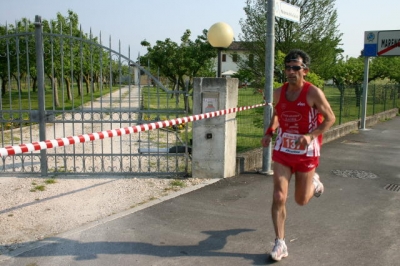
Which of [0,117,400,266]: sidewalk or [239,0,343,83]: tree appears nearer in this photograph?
[0,117,400,266]: sidewalk

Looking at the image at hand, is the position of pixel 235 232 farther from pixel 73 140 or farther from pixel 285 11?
pixel 285 11

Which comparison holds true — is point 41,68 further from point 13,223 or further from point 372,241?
point 372,241

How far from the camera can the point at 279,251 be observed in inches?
147

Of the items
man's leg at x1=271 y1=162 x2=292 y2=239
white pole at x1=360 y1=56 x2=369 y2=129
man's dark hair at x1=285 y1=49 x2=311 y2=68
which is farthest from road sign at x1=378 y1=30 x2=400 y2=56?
man's leg at x1=271 y1=162 x2=292 y2=239

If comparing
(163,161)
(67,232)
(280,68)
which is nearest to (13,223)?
(67,232)

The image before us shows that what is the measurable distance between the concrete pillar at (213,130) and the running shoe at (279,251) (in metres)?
2.93

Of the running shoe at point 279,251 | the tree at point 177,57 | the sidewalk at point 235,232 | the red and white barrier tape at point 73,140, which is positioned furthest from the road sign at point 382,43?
the tree at point 177,57

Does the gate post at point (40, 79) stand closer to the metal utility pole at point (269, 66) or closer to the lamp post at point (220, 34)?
the lamp post at point (220, 34)

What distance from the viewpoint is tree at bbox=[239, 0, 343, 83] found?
2209cm

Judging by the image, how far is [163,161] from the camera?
8.38m

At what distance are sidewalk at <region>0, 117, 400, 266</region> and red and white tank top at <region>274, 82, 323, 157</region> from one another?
105cm

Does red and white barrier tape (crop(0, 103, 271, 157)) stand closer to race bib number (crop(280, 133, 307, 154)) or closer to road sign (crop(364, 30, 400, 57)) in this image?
race bib number (crop(280, 133, 307, 154))

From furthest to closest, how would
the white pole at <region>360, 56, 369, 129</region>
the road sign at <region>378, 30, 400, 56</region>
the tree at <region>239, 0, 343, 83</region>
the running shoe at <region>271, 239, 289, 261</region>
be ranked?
the tree at <region>239, 0, 343, 83</region> → the white pole at <region>360, 56, 369, 129</region> → the road sign at <region>378, 30, 400, 56</region> → the running shoe at <region>271, 239, 289, 261</region>

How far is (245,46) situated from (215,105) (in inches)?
711
